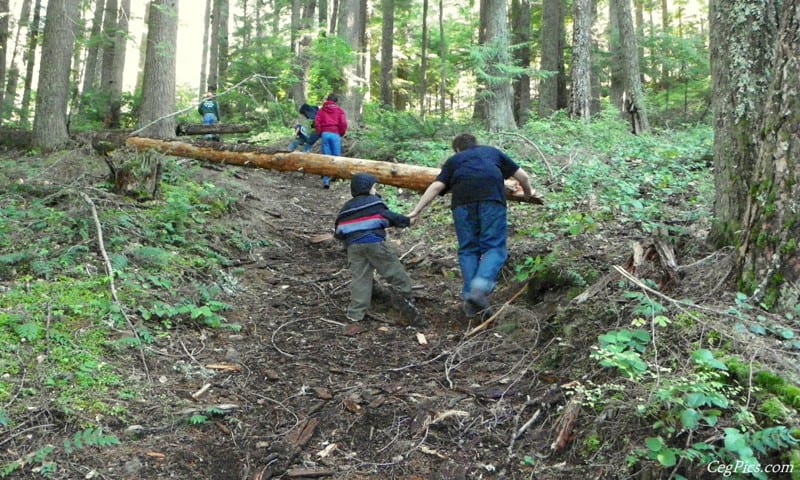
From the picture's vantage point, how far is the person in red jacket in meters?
12.8

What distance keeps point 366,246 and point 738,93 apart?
3986 mm

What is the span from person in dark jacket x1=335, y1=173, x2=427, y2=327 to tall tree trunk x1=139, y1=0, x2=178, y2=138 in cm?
784

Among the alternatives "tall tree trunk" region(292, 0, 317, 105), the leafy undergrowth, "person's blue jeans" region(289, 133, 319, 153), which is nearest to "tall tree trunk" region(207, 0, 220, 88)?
"tall tree trunk" region(292, 0, 317, 105)

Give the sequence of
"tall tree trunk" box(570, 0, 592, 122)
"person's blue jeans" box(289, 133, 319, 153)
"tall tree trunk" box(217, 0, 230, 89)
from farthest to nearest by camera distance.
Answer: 1. "tall tree trunk" box(217, 0, 230, 89)
2. "tall tree trunk" box(570, 0, 592, 122)
3. "person's blue jeans" box(289, 133, 319, 153)

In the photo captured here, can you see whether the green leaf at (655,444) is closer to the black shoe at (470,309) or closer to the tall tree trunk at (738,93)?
the tall tree trunk at (738,93)

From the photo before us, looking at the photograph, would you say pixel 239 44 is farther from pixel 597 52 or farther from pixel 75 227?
pixel 75 227

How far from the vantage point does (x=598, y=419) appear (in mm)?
3635

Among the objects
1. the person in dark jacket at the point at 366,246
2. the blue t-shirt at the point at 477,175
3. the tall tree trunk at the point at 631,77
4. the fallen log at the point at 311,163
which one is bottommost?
Answer: the person in dark jacket at the point at 366,246

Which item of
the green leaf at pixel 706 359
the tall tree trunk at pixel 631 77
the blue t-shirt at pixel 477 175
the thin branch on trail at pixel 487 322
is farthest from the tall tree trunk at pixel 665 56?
the green leaf at pixel 706 359

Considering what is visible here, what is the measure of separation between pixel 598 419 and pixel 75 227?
252 inches

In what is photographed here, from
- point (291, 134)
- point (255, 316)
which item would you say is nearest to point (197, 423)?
point (255, 316)

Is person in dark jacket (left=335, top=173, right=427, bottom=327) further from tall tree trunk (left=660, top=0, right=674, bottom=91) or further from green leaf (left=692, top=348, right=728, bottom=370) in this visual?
tall tree trunk (left=660, top=0, right=674, bottom=91)

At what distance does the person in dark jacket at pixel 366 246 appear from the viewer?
269 inches

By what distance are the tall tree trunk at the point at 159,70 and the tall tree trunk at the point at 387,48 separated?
41.1 feet
